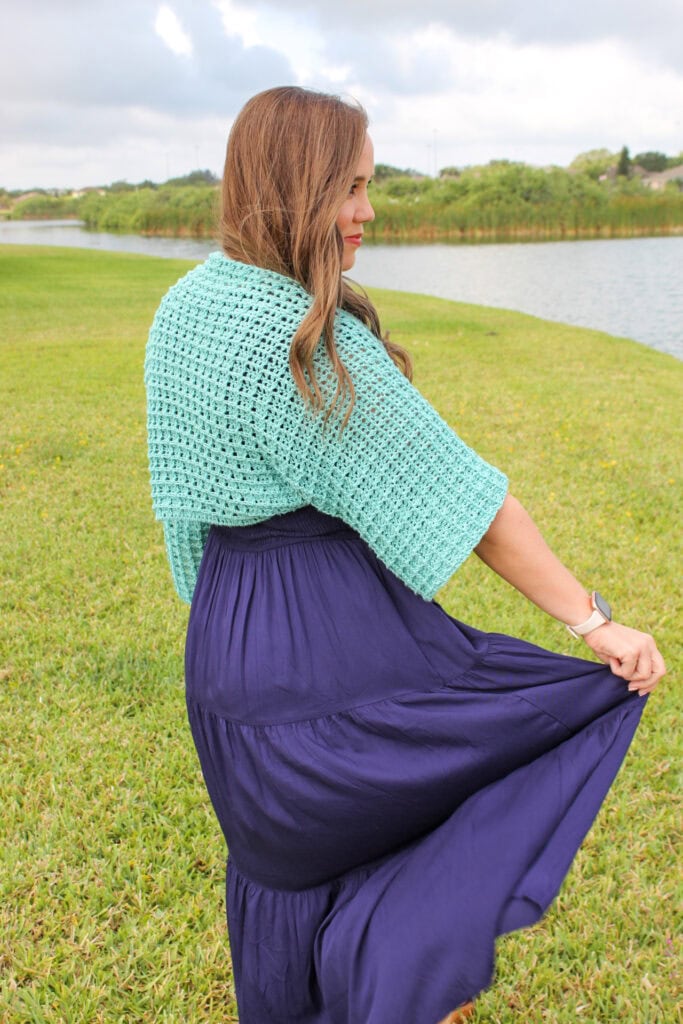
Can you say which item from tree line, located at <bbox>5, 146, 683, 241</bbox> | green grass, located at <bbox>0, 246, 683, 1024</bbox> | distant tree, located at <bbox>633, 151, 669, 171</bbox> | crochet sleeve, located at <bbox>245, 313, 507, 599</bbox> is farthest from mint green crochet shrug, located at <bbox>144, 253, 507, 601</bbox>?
distant tree, located at <bbox>633, 151, 669, 171</bbox>

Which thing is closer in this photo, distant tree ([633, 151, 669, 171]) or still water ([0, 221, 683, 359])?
still water ([0, 221, 683, 359])

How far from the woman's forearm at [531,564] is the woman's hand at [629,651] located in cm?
5

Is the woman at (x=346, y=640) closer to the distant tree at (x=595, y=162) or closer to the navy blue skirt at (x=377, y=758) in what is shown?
the navy blue skirt at (x=377, y=758)

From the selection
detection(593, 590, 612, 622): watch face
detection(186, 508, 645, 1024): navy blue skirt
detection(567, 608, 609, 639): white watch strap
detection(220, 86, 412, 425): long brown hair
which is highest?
detection(220, 86, 412, 425): long brown hair

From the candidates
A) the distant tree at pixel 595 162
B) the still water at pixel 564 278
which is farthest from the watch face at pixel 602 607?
the distant tree at pixel 595 162

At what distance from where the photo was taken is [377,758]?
58.3 inches

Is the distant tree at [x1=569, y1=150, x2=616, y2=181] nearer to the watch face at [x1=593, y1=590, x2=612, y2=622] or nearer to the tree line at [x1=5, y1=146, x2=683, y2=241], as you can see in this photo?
the tree line at [x1=5, y1=146, x2=683, y2=241]

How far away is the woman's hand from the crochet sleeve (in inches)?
11.8

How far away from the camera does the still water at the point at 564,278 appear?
17.2 m

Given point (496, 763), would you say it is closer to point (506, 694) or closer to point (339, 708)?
point (506, 694)

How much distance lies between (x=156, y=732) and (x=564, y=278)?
2228 cm

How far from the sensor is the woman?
4.53 feet

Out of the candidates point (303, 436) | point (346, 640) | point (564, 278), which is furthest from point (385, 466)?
point (564, 278)

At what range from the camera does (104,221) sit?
226ft
